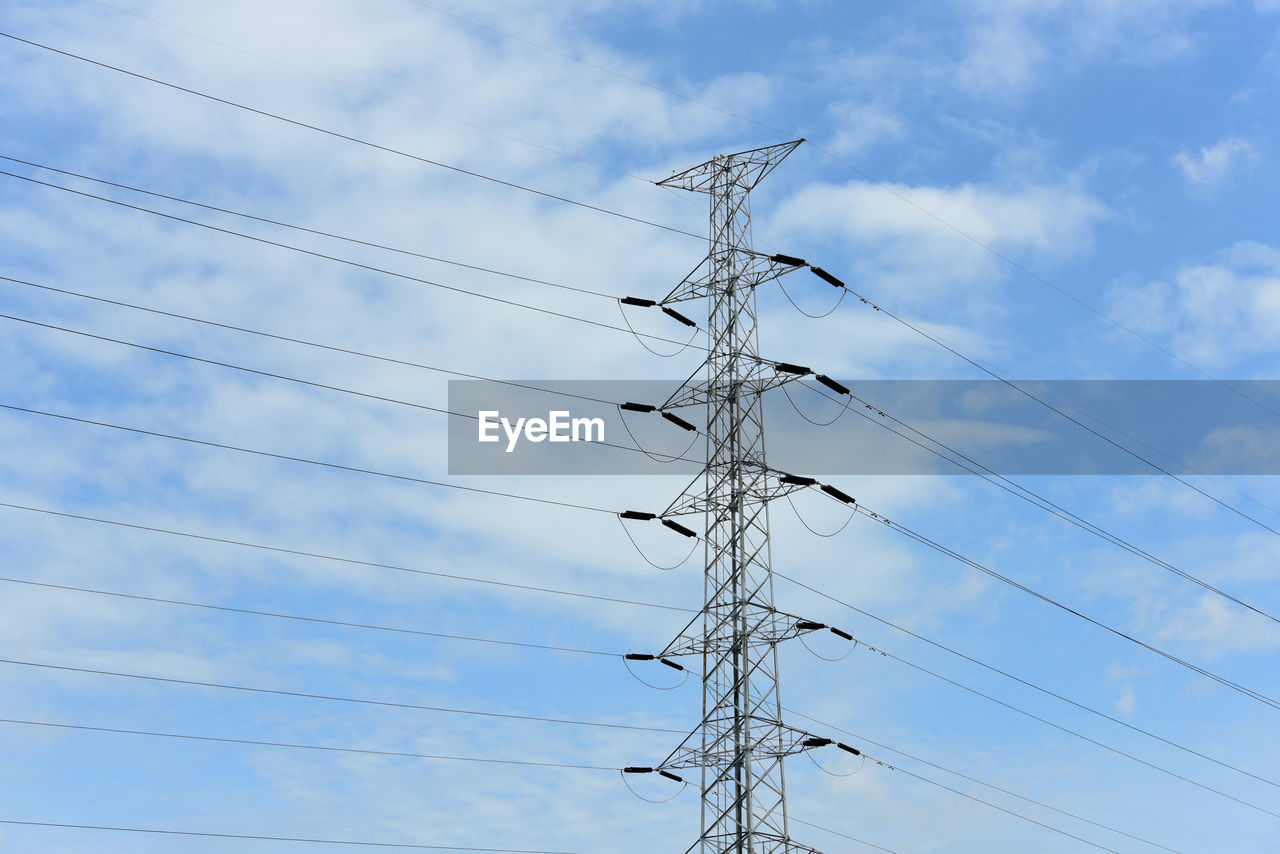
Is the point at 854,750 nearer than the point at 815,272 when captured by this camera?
Yes

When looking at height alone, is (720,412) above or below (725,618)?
above

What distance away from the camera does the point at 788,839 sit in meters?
37.2

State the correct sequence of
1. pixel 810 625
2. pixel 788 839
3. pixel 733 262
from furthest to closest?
pixel 733 262 → pixel 810 625 → pixel 788 839

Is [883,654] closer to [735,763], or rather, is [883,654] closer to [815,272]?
[735,763]

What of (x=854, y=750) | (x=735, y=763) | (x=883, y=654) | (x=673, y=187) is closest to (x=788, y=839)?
(x=735, y=763)

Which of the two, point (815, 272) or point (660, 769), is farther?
point (815, 272)

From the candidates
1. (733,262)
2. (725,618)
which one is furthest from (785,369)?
(725,618)

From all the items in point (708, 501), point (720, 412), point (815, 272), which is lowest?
point (708, 501)

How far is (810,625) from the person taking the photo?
39844 millimetres

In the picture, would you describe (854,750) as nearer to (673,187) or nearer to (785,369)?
(785,369)

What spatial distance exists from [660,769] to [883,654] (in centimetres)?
848

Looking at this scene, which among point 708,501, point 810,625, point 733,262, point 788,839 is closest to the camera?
point 788,839

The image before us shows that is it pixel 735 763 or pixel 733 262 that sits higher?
pixel 733 262

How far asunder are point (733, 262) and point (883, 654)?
46.8 feet
